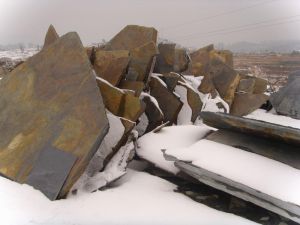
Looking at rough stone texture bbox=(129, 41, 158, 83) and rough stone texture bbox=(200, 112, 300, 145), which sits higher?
rough stone texture bbox=(129, 41, 158, 83)

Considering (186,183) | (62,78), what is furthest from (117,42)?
(186,183)

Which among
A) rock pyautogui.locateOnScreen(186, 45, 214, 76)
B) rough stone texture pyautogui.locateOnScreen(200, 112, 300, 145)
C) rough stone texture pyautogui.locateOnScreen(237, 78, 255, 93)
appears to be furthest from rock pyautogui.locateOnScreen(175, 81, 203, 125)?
rough stone texture pyautogui.locateOnScreen(237, 78, 255, 93)

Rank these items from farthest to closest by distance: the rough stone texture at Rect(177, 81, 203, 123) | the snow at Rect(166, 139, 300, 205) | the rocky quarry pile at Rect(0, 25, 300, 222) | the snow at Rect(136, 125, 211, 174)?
the rough stone texture at Rect(177, 81, 203, 123)
the snow at Rect(136, 125, 211, 174)
the rocky quarry pile at Rect(0, 25, 300, 222)
the snow at Rect(166, 139, 300, 205)

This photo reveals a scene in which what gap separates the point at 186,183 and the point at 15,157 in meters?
1.52

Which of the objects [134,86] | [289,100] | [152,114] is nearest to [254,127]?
[152,114]

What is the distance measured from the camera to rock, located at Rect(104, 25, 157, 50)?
477cm

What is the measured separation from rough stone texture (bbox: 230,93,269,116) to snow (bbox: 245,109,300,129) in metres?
0.14

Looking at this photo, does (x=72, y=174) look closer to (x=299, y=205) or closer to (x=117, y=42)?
(x=299, y=205)

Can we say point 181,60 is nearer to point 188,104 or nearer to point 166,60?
point 166,60

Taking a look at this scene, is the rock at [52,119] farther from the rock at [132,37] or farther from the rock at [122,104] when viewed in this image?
the rock at [132,37]

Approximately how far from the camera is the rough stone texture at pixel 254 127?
248 cm

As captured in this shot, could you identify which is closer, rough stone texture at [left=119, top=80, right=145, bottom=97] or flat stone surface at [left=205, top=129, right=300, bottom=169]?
flat stone surface at [left=205, top=129, right=300, bottom=169]

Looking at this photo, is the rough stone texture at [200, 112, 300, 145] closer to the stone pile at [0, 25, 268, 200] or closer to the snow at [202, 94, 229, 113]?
the stone pile at [0, 25, 268, 200]

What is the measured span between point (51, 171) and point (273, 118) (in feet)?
15.5
